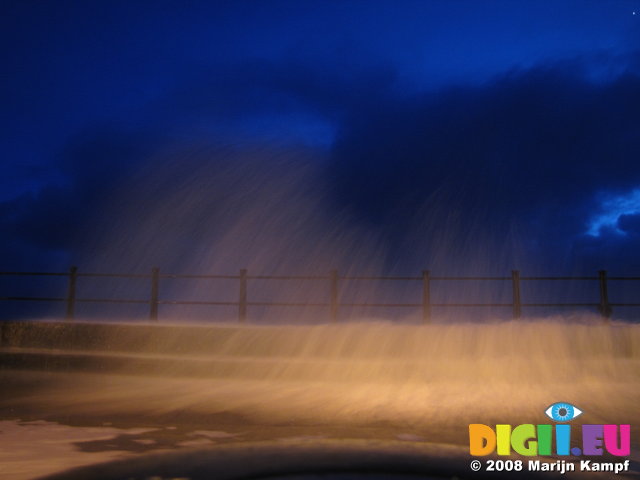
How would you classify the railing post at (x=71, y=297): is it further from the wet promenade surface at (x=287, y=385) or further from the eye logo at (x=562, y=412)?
the eye logo at (x=562, y=412)

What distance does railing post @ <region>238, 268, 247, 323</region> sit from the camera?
11678 mm

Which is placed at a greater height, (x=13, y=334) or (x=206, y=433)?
(x=13, y=334)

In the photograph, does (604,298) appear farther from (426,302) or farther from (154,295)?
(154,295)

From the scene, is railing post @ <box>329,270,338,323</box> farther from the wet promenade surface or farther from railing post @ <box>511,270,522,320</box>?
railing post @ <box>511,270,522,320</box>

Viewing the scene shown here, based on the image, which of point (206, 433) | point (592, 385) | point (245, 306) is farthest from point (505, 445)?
point (245, 306)

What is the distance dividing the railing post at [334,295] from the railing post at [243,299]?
6.38 ft

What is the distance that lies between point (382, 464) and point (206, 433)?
1706 mm

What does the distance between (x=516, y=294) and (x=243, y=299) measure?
617 cm

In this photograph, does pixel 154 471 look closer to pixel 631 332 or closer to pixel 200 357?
pixel 200 357

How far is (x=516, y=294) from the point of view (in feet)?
39.6

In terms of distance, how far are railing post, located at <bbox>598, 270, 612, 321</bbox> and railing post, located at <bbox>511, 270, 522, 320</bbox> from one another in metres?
1.86

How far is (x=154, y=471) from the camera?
276 cm

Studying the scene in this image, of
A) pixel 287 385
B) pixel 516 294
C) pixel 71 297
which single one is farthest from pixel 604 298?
pixel 71 297

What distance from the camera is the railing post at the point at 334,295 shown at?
1200cm
